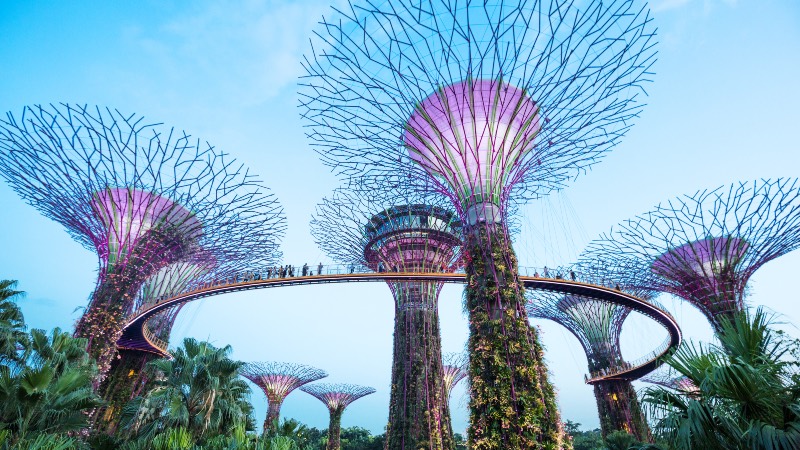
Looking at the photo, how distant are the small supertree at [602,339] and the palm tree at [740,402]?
24172mm

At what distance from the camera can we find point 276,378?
39.6 m

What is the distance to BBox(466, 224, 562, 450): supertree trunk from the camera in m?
9.21

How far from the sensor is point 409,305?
24344 mm

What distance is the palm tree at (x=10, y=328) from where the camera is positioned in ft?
33.9

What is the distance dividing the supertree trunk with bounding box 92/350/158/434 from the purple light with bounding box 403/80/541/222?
21.8 m

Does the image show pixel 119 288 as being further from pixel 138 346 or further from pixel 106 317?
pixel 138 346

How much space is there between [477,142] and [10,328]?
1436 centimetres

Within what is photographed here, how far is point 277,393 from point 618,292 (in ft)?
107

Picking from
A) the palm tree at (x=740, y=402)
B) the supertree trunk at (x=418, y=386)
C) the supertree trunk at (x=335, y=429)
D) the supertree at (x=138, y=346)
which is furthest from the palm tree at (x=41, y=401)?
the supertree trunk at (x=335, y=429)

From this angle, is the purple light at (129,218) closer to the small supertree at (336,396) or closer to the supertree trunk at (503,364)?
the supertree trunk at (503,364)

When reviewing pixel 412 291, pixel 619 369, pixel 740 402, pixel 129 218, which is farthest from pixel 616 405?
pixel 129 218

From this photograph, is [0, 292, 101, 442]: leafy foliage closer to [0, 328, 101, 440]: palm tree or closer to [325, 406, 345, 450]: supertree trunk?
[0, 328, 101, 440]: palm tree

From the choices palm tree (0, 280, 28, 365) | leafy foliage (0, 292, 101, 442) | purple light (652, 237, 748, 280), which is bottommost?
leafy foliage (0, 292, 101, 442)

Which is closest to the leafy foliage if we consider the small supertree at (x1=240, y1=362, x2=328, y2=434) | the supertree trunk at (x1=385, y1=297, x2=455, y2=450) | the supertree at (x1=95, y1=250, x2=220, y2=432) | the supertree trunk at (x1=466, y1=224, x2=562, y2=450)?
the supertree trunk at (x1=466, y1=224, x2=562, y2=450)
